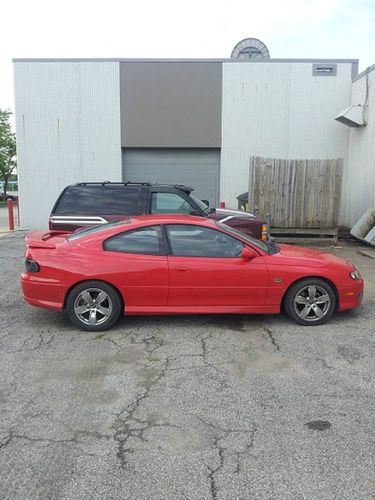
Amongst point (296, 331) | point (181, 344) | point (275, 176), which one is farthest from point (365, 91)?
point (181, 344)

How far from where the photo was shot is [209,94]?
51.5ft

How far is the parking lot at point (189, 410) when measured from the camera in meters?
2.84

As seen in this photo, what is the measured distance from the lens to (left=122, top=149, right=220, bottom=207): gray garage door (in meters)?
16.2

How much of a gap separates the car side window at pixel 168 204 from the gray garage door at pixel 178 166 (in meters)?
7.81

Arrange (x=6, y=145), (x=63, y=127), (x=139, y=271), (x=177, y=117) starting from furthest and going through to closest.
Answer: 1. (x=6, y=145)
2. (x=63, y=127)
3. (x=177, y=117)
4. (x=139, y=271)

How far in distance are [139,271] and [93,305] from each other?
683 millimetres

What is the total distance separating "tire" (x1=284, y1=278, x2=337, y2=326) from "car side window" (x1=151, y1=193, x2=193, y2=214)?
10.6 ft

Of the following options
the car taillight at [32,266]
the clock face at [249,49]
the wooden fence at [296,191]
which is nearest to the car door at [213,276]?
the car taillight at [32,266]

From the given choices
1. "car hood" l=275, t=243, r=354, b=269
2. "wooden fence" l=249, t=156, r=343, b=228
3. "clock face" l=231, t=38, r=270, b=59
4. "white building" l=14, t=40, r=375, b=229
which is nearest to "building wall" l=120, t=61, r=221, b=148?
"white building" l=14, t=40, r=375, b=229

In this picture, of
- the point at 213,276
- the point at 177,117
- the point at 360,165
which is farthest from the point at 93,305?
the point at 360,165

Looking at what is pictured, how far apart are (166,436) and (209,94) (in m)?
14.0

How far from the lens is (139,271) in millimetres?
5574

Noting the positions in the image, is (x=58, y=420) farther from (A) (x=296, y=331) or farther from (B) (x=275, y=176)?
(B) (x=275, y=176)

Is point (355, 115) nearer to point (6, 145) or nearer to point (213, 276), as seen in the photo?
point (213, 276)
